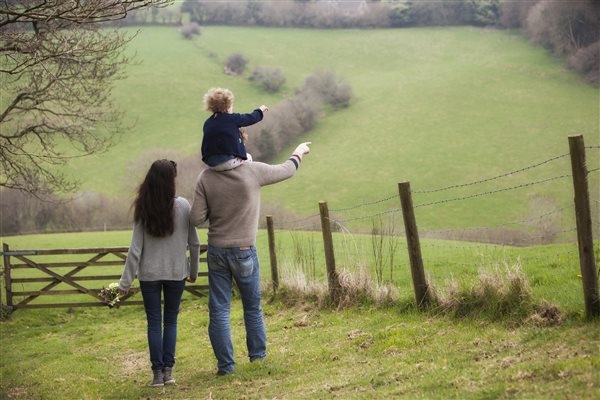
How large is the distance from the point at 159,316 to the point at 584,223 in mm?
4220

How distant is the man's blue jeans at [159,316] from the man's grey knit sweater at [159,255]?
0.12 metres

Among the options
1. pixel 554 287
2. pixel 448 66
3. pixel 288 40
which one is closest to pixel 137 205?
pixel 554 287

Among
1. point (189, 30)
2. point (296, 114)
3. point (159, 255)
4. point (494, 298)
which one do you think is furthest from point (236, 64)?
point (159, 255)

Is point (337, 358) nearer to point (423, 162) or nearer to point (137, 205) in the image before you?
point (137, 205)

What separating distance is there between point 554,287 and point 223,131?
4237 mm

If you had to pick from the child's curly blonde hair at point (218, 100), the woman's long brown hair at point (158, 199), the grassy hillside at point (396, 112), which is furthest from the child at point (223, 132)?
the grassy hillside at point (396, 112)

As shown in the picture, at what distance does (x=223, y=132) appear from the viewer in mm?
6977

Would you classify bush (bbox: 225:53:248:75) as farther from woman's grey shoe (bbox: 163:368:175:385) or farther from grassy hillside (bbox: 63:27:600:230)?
woman's grey shoe (bbox: 163:368:175:385)

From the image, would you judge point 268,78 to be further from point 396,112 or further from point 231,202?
point 231,202

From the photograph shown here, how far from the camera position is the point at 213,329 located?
733 centimetres

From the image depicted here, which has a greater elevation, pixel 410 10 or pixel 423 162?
pixel 410 10

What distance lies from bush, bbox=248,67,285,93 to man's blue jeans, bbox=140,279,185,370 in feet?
240

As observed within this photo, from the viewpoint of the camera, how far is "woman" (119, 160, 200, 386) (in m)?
7.00

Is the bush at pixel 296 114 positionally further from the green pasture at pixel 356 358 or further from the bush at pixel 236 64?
the green pasture at pixel 356 358
